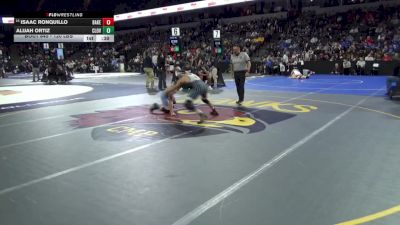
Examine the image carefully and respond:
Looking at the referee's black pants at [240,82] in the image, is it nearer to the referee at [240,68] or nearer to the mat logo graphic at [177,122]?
the referee at [240,68]

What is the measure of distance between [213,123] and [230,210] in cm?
419

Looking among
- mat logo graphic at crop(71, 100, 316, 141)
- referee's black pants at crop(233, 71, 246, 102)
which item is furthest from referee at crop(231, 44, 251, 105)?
mat logo graphic at crop(71, 100, 316, 141)

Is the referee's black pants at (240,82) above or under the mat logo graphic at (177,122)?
above

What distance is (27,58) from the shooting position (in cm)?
4312
